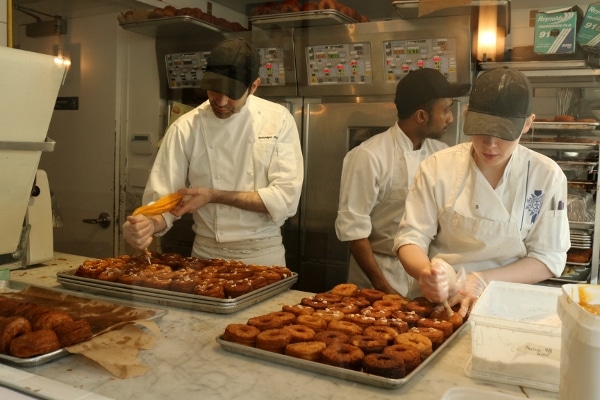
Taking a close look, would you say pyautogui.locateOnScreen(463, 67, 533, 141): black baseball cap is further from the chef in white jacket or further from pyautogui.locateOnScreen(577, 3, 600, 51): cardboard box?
pyautogui.locateOnScreen(577, 3, 600, 51): cardboard box

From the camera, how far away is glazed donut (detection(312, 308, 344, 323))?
1437 millimetres

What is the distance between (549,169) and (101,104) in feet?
5.30

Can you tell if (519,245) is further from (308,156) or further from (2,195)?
(2,195)

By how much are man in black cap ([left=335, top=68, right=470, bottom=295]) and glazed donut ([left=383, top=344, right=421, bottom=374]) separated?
0.77 m

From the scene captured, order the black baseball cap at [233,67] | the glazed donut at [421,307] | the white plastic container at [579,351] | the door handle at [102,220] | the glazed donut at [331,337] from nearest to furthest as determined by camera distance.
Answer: the white plastic container at [579,351] < the glazed donut at [331,337] < the glazed donut at [421,307] < the black baseball cap at [233,67] < the door handle at [102,220]

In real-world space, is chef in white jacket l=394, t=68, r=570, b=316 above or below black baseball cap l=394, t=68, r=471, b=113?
below

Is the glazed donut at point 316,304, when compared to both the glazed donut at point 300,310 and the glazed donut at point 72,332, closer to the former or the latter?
the glazed donut at point 300,310

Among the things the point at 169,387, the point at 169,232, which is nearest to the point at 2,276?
the point at 169,232

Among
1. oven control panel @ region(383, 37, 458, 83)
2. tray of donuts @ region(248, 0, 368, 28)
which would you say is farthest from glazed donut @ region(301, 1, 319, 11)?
oven control panel @ region(383, 37, 458, 83)

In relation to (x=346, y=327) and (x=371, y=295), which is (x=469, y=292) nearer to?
(x=371, y=295)

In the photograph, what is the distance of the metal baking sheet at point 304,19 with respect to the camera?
6.30ft

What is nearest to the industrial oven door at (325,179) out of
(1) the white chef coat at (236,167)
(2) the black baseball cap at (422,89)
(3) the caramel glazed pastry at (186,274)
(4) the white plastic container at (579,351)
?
(1) the white chef coat at (236,167)

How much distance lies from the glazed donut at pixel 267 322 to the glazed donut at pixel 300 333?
3 centimetres

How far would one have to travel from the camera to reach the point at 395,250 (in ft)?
5.81
